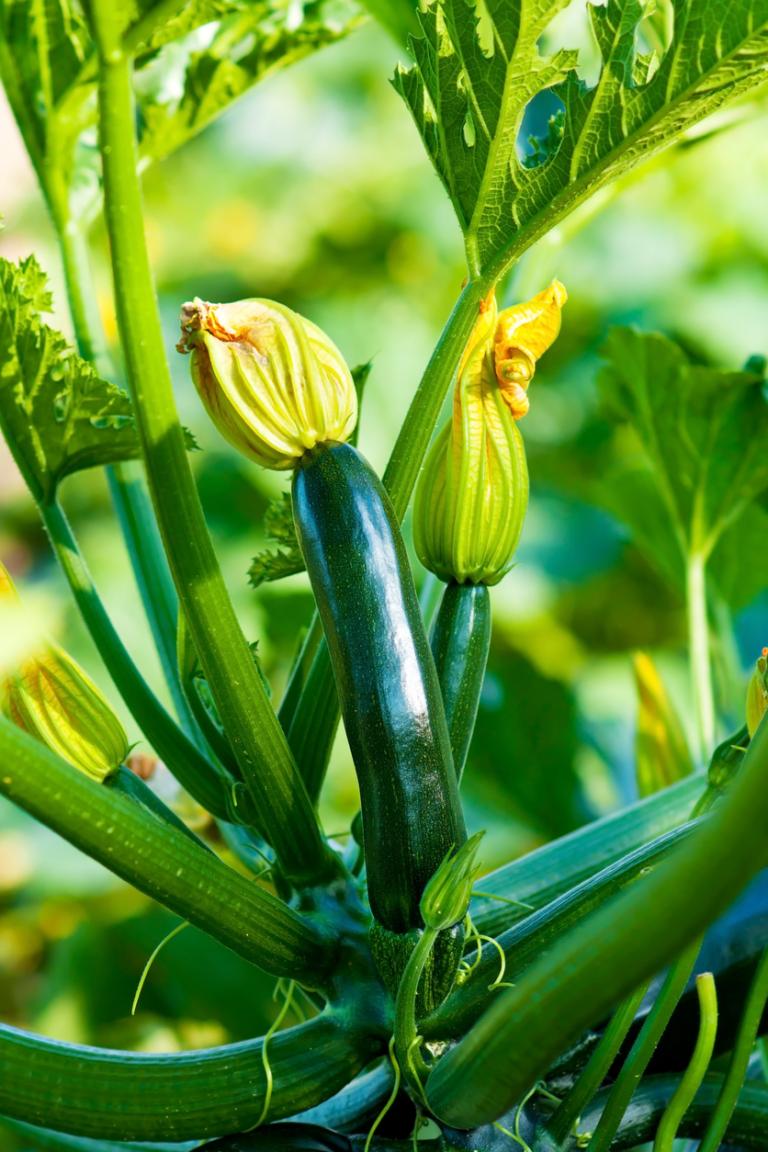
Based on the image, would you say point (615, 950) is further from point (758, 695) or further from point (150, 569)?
point (150, 569)

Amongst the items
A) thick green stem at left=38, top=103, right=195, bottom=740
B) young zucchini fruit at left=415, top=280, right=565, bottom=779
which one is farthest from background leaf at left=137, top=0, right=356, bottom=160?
young zucchini fruit at left=415, top=280, right=565, bottom=779

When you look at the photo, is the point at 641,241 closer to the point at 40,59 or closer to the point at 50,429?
the point at 40,59

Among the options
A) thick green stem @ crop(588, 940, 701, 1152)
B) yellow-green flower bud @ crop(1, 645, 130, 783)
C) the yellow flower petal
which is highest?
the yellow flower petal

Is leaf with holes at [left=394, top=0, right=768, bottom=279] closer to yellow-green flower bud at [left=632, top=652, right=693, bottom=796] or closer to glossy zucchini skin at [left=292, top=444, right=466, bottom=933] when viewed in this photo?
glossy zucchini skin at [left=292, top=444, right=466, bottom=933]

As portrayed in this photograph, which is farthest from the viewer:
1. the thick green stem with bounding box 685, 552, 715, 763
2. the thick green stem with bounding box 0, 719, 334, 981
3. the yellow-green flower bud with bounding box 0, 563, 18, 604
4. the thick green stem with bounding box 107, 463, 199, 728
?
the thick green stem with bounding box 685, 552, 715, 763

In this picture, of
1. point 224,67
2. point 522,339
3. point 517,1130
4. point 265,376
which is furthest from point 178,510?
point 224,67

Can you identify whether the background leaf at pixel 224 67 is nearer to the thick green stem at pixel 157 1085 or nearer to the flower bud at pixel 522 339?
the flower bud at pixel 522 339
